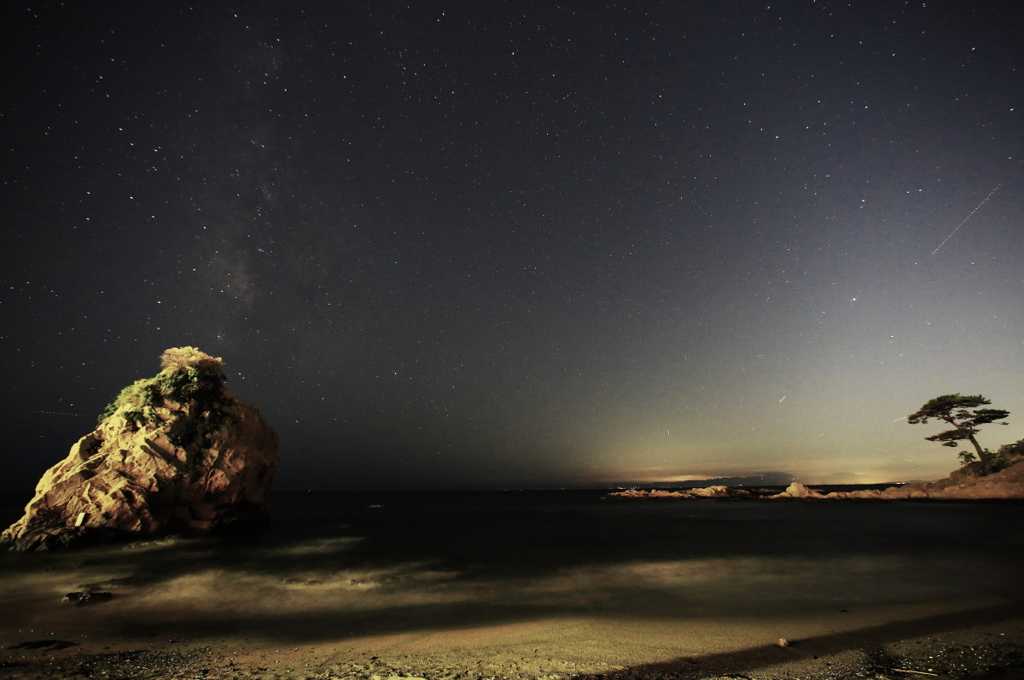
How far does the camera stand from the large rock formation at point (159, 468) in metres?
18.2

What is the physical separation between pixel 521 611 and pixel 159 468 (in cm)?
1959

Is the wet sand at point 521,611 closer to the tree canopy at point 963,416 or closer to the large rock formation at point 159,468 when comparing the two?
the large rock formation at point 159,468

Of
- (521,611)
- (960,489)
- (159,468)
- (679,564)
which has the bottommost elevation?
(679,564)

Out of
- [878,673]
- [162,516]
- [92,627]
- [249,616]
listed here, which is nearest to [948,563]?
[878,673]

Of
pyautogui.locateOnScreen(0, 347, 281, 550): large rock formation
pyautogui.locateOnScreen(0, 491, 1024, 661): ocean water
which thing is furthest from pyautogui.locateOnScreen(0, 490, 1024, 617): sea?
pyautogui.locateOnScreen(0, 347, 281, 550): large rock formation

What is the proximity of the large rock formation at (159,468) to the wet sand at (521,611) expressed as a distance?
193 centimetres

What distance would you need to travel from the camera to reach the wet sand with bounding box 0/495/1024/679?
6.42m

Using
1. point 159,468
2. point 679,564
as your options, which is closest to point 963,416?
point 679,564

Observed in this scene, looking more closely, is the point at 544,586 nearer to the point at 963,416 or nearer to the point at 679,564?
the point at 679,564

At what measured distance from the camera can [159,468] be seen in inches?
791

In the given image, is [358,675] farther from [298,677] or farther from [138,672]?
[138,672]

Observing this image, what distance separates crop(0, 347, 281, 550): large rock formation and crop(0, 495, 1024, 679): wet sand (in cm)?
193

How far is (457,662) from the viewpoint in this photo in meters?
6.48

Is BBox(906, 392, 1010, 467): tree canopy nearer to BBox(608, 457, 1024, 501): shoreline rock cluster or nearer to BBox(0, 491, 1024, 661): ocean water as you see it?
BBox(608, 457, 1024, 501): shoreline rock cluster
